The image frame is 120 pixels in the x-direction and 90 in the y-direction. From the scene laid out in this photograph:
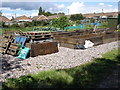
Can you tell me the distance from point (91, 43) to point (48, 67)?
5885mm

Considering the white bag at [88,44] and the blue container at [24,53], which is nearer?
the blue container at [24,53]

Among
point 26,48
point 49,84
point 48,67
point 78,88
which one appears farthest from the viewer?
point 26,48

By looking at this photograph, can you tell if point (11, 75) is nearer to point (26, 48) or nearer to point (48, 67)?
point (48, 67)

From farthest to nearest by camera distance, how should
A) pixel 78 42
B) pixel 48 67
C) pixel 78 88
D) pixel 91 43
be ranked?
pixel 91 43 < pixel 78 42 < pixel 48 67 < pixel 78 88

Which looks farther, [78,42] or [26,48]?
[78,42]

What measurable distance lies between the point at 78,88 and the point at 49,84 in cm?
91

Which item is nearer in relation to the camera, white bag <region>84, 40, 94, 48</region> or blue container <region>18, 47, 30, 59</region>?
blue container <region>18, 47, 30, 59</region>

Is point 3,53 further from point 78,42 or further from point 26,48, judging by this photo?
point 78,42

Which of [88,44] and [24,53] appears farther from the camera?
[88,44]

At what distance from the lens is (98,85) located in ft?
14.4

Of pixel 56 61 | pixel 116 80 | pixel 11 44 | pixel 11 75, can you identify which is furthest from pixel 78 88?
pixel 11 44

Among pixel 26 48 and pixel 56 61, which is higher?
pixel 26 48

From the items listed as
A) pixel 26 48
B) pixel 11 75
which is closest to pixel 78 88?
pixel 11 75

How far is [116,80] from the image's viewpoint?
15.3ft
